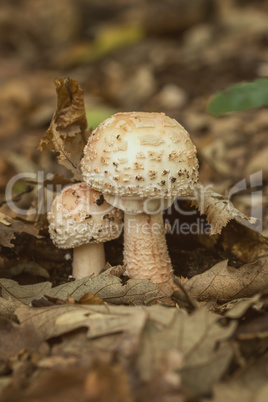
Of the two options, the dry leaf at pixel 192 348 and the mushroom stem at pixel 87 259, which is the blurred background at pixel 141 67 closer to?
the mushroom stem at pixel 87 259

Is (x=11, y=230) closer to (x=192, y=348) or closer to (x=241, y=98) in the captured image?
(x=192, y=348)

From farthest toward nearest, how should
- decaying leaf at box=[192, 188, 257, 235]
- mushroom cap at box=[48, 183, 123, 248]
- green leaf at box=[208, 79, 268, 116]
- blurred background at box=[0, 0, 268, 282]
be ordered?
blurred background at box=[0, 0, 268, 282] < green leaf at box=[208, 79, 268, 116] < mushroom cap at box=[48, 183, 123, 248] < decaying leaf at box=[192, 188, 257, 235]

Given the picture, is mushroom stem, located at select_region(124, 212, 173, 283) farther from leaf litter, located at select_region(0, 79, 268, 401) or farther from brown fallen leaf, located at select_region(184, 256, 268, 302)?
brown fallen leaf, located at select_region(184, 256, 268, 302)

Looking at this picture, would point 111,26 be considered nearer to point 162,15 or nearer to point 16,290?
point 162,15

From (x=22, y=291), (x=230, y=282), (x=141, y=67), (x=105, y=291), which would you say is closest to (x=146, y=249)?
(x=105, y=291)

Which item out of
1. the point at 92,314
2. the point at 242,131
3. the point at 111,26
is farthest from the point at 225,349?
the point at 111,26

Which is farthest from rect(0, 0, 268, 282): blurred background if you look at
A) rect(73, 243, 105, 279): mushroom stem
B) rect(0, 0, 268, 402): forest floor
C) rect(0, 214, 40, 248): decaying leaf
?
rect(73, 243, 105, 279): mushroom stem

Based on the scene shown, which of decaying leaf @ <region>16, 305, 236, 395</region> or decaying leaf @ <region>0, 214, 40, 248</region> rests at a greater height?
decaying leaf @ <region>0, 214, 40, 248</region>
